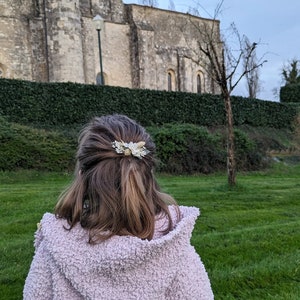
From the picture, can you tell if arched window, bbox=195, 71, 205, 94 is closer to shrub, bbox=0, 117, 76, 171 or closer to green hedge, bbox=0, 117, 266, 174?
green hedge, bbox=0, 117, 266, 174

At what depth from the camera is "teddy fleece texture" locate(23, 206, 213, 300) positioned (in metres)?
1.97

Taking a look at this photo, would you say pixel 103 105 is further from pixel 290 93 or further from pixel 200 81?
pixel 290 93

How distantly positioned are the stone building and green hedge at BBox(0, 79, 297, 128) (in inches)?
131

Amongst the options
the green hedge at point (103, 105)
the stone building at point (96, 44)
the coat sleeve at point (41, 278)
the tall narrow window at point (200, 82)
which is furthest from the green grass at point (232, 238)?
the tall narrow window at point (200, 82)

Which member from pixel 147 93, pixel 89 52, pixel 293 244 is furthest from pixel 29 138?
pixel 89 52

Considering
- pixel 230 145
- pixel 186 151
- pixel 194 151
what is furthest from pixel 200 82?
pixel 230 145

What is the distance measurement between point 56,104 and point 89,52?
34.8ft

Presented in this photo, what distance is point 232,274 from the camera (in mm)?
4652

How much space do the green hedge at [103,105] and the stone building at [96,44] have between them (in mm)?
3330

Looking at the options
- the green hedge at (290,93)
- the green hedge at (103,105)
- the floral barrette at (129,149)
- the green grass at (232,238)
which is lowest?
the green grass at (232,238)

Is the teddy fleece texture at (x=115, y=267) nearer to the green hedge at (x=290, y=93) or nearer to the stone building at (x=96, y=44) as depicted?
the stone building at (x=96, y=44)

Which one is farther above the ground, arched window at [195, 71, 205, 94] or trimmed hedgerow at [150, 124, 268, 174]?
arched window at [195, 71, 205, 94]

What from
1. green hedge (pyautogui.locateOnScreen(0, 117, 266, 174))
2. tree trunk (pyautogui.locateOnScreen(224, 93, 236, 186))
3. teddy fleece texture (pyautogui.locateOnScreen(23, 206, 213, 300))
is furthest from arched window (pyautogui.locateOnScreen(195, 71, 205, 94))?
teddy fleece texture (pyautogui.locateOnScreen(23, 206, 213, 300))

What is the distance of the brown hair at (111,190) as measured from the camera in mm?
2021
